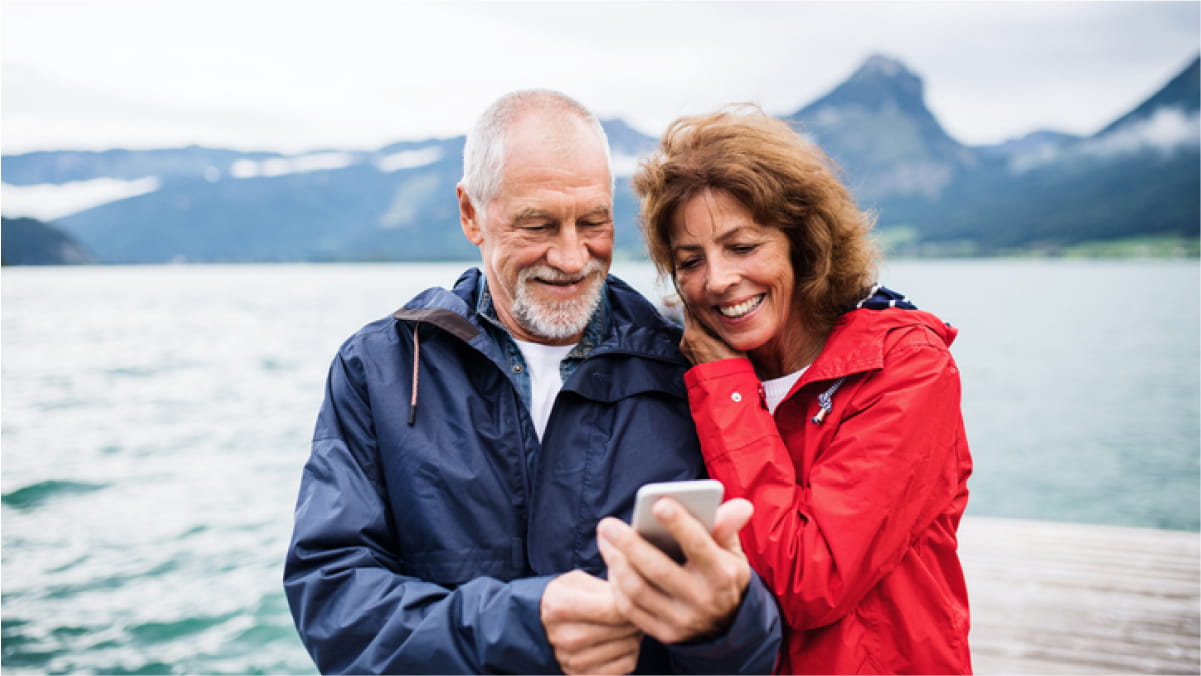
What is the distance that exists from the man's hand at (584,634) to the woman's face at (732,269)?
994 mm

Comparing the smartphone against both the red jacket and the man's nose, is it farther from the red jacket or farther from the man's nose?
the man's nose

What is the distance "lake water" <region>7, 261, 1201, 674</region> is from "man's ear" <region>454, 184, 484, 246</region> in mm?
708

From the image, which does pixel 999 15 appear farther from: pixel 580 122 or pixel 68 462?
pixel 68 462

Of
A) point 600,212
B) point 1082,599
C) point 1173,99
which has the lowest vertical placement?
point 1082,599

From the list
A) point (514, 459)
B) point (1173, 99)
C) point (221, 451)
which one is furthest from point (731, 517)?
point (1173, 99)

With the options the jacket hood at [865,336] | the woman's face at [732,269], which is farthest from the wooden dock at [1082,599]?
the woman's face at [732,269]

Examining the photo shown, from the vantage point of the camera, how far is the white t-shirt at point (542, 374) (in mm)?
2377

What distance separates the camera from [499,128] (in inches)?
91.6

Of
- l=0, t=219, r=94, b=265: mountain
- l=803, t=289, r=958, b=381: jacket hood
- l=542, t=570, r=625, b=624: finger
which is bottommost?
l=542, t=570, r=625, b=624: finger

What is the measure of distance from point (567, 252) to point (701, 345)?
0.48m

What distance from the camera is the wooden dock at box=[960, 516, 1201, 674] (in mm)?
4582

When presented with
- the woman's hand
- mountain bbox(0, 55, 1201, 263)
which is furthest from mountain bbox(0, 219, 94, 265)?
the woman's hand

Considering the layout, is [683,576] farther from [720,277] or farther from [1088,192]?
[1088,192]

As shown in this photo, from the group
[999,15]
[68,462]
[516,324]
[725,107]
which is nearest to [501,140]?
[516,324]
